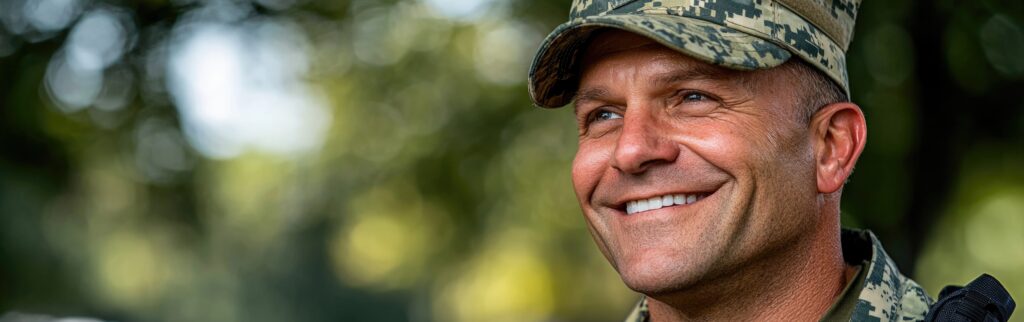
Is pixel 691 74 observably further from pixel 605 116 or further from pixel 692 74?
pixel 605 116

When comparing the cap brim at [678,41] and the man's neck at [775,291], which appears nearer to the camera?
the cap brim at [678,41]

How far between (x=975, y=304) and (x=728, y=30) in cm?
75

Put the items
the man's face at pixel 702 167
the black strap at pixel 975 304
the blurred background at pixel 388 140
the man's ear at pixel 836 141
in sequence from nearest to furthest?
1. the black strap at pixel 975 304
2. the man's face at pixel 702 167
3. the man's ear at pixel 836 141
4. the blurred background at pixel 388 140

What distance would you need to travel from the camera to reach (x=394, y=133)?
10039mm

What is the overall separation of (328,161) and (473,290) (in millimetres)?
2974

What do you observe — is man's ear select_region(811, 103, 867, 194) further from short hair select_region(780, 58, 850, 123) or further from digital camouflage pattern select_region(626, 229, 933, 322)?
digital camouflage pattern select_region(626, 229, 933, 322)

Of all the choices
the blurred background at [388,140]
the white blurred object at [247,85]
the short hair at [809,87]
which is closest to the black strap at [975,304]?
the short hair at [809,87]

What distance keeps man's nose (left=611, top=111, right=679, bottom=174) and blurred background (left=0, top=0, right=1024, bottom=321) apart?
3.51 metres

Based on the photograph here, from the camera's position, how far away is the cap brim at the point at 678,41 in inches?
95.2

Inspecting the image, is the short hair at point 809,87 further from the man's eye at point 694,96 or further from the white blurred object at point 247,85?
the white blurred object at point 247,85

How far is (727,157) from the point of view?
248cm

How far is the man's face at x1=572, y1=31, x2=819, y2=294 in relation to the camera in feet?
8.18

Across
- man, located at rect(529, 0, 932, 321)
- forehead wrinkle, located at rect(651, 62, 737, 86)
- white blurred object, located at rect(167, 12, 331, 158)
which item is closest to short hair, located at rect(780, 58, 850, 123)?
man, located at rect(529, 0, 932, 321)

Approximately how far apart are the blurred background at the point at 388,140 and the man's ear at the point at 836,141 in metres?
3.25
